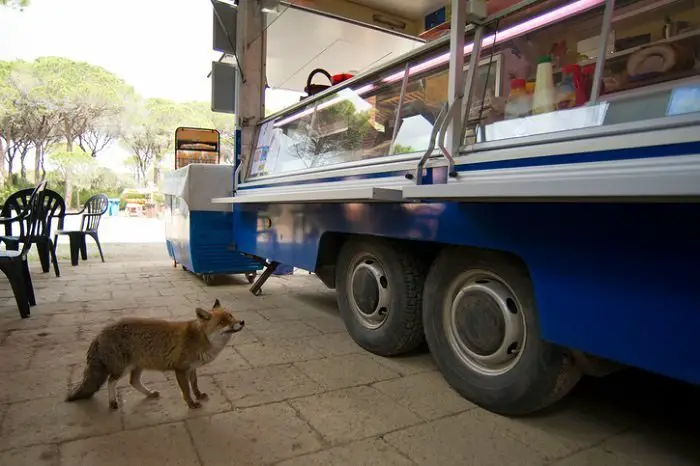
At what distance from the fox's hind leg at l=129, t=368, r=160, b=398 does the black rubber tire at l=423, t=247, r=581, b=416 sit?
1529mm

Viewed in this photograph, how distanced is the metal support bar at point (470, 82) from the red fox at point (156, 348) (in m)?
1.49

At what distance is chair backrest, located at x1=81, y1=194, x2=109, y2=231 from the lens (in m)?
7.74

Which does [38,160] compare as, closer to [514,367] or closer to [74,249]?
[74,249]

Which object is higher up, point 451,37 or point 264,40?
point 264,40

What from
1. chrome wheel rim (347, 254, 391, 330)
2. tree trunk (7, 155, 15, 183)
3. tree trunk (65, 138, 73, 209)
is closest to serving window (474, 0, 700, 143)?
chrome wheel rim (347, 254, 391, 330)

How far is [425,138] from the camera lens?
2617 millimetres

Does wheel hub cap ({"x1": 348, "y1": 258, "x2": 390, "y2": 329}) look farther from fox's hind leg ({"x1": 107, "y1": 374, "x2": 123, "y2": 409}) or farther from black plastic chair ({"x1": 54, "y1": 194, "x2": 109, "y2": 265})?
black plastic chair ({"x1": 54, "y1": 194, "x2": 109, "y2": 265})

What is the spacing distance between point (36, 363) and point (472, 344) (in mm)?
2648

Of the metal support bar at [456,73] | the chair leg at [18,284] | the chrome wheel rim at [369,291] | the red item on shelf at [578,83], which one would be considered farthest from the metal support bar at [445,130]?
the chair leg at [18,284]

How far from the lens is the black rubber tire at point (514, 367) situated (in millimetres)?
1932

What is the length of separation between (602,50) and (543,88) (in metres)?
0.27

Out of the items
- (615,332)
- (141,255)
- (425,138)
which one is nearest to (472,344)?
(615,332)

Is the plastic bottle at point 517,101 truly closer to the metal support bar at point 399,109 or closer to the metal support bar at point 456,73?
the metal support bar at point 456,73

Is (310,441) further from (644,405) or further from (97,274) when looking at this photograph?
(97,274)
